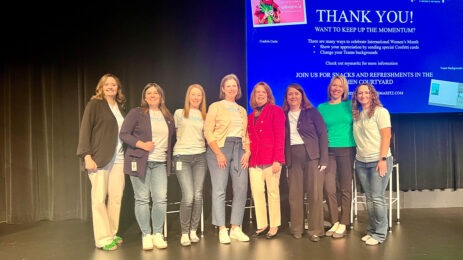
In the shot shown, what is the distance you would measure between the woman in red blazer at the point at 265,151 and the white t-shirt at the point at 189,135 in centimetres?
44

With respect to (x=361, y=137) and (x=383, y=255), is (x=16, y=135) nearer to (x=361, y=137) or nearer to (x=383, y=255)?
(x=361, y=137)

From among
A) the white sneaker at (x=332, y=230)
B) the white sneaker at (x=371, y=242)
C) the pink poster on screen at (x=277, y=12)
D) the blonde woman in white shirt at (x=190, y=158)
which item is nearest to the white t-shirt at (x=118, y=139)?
the blonde woman in white shirt at (x=190, y=158)

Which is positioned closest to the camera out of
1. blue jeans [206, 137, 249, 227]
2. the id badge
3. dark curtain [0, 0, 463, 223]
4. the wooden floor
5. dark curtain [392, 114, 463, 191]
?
the wooden floor

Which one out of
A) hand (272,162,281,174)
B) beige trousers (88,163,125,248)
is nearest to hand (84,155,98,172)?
beige trousers (88,163,125,248)

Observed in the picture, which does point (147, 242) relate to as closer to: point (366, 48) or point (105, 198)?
point (105, 198)

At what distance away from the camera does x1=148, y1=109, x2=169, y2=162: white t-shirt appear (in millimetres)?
3104

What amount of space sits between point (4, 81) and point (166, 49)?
64.6 inches

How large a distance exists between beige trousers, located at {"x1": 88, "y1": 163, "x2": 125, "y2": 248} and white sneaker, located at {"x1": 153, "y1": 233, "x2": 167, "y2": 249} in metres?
0.34

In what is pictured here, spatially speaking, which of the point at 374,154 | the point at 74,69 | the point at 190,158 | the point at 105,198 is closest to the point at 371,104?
→ the point at 374,154

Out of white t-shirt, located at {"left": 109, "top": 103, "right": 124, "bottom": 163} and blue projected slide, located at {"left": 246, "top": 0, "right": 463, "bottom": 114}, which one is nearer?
white t-shirt, located at {"left": 109, "top": 103, "right": 124, "bottom": 163}

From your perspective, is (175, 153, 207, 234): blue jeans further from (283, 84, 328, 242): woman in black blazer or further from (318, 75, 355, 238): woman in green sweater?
(318, 75, 355, 238): woman in green sweater

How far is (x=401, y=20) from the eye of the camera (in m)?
4.10

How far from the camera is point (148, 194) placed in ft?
10.2

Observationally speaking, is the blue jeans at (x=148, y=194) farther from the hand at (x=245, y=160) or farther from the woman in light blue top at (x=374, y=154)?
the woman in light blue top at (x=374, y=154)
